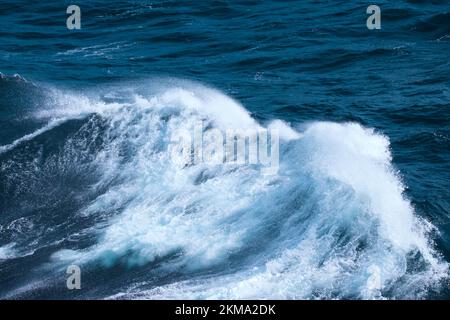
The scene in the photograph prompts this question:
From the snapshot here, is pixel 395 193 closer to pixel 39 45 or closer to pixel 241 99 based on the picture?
pixel 241 99

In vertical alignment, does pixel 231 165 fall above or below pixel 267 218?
above

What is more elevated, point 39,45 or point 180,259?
point 39,45

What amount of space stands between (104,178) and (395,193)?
27.6 feet

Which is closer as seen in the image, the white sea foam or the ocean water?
the white sea foam

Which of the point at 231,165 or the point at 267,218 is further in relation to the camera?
the point at 231,165

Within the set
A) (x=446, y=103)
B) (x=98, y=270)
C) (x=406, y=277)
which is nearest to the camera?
(x=406, y=277)

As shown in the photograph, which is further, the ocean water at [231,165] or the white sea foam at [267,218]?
the ocean water at [231,165]

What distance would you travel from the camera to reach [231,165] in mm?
21250

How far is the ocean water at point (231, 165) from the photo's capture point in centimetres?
1634

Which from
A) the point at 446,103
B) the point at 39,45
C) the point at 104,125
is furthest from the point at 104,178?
the point at 39,45

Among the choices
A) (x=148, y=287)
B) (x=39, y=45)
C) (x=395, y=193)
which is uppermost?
(x=39, y=45)

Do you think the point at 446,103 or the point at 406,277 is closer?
the point at 406,277

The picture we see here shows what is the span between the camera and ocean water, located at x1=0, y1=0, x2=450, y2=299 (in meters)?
16.3

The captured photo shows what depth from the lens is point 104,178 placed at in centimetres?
2128
